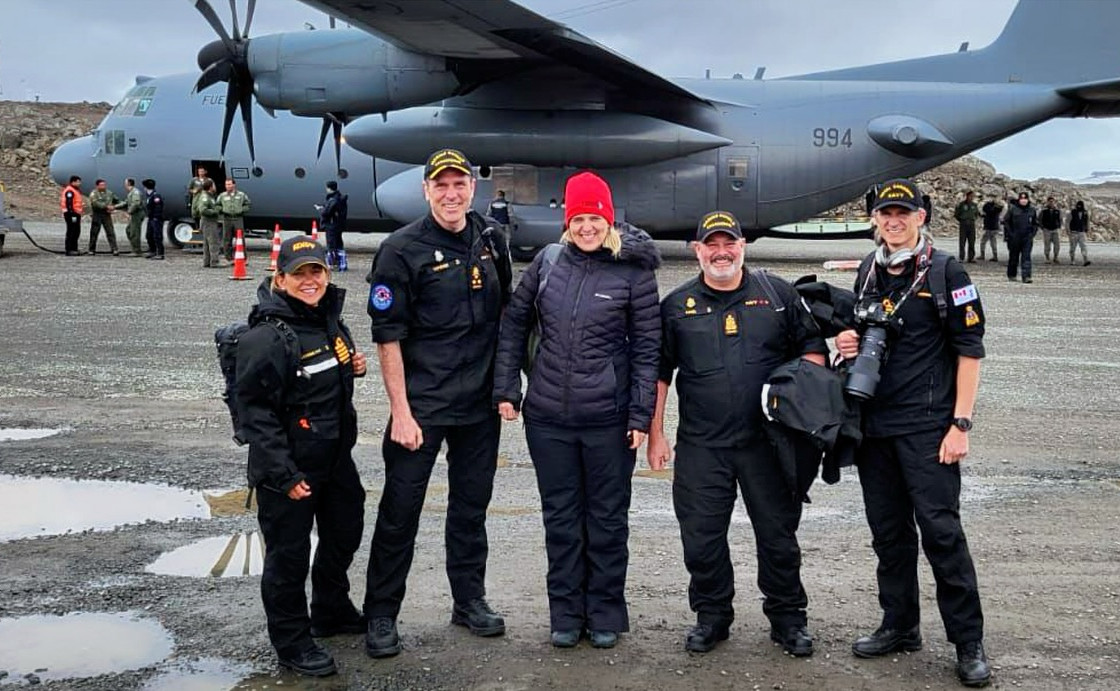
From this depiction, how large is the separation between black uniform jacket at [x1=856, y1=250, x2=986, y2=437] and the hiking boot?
2182 millimetres

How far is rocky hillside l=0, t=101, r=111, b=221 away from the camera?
45625mm

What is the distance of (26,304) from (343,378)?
1200 cm

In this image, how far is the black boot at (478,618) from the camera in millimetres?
4574

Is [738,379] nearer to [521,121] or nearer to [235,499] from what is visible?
[235,499]

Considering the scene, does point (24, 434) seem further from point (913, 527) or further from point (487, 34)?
point (487, 34)

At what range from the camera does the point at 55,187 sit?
49000 millimetres

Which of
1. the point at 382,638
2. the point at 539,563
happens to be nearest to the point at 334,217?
the point at 539,563

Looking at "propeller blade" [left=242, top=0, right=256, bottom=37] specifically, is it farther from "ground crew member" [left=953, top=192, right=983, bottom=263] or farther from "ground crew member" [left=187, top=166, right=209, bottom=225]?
"ground crew member" [left=953, top=192, right=983, bottom=263]

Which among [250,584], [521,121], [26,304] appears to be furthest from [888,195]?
[521,121]

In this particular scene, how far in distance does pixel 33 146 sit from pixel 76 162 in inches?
1285

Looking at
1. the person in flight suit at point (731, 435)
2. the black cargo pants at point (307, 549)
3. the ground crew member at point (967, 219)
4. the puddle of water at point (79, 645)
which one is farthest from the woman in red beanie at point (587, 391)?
the ground crew member at point (967, 219)

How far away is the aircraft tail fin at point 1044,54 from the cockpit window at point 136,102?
1550cm

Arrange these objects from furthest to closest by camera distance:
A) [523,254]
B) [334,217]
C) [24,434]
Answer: [523,254] < [334,217] < [24,434]

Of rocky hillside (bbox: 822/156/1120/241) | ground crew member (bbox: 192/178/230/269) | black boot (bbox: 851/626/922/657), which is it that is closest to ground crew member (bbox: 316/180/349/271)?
ground crew member (bbox: 192/178/230/269)
